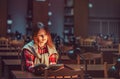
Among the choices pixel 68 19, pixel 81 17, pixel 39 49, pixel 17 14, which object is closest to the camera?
pixel 39 49

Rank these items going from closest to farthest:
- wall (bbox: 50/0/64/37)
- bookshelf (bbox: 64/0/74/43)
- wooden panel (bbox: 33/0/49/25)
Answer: wooden panel (bbox: 33/0/49/25) < bookshelf (bbox: 64/0/74/43) < wall (bbox: 50/0/64/37)

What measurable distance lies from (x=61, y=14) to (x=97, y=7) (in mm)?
3107

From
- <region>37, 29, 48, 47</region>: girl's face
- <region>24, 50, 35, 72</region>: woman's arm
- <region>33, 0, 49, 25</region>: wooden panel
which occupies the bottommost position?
<region>24, 50, 35, 72</region>: woman's arm

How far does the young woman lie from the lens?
585cm

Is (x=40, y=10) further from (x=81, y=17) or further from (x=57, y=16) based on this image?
(x=57, y=16)

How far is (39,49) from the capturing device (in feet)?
19.6

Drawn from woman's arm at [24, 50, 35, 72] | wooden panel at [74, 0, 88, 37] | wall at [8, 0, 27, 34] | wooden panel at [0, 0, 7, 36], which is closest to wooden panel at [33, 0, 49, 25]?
wooden panel at [0, 0, 7, 36]

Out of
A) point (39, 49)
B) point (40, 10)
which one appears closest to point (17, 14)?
point (40, 10)

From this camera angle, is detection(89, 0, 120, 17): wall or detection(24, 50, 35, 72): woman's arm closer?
detection(24, 50, 35, 72): woman's arm

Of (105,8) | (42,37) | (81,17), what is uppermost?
(105,8)

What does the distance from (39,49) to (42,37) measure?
7.4 inches

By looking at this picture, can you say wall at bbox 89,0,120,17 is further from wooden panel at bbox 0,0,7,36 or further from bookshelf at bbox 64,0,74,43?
wooden panel at bbox 0,0,7,36

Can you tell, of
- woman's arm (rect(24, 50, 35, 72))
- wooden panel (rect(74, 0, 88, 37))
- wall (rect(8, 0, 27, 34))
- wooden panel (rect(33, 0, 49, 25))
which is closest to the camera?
woman's arm (rect(24, 50, 35, 72))

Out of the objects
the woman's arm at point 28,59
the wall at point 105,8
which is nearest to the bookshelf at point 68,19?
the wall at point 105,8
